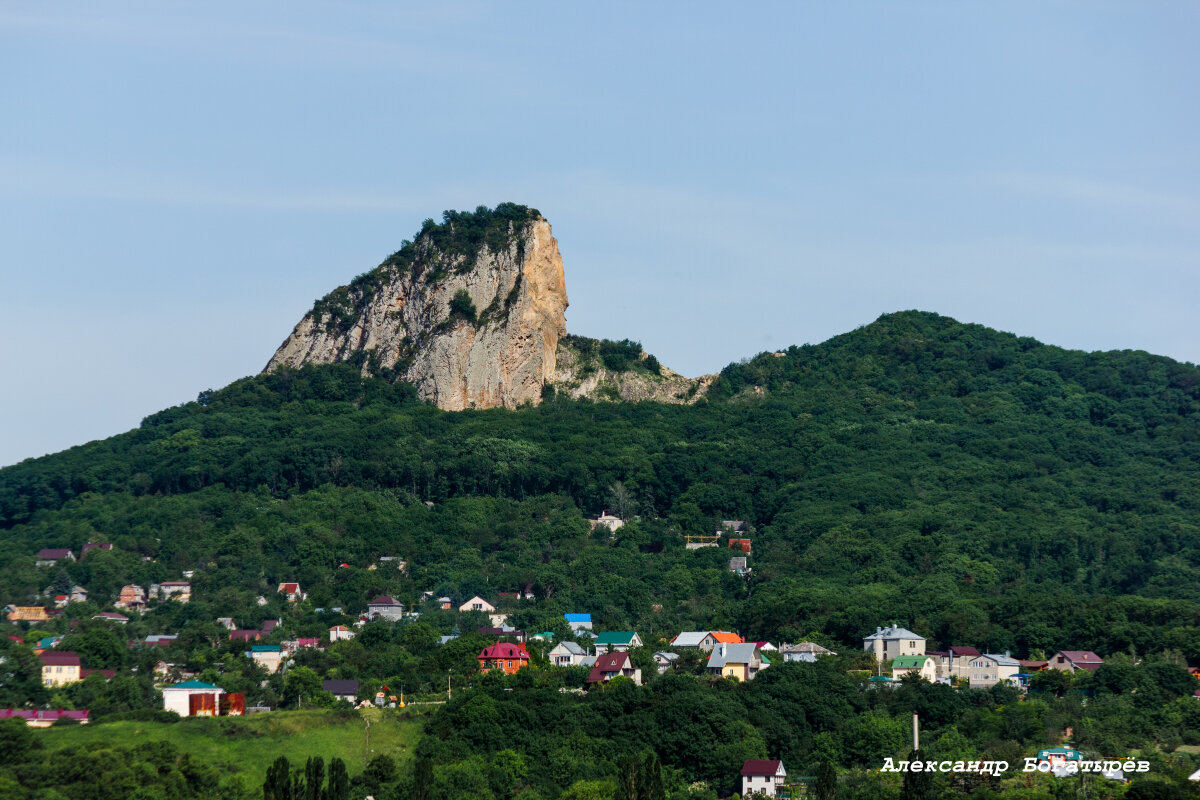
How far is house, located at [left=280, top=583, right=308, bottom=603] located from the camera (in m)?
92.2

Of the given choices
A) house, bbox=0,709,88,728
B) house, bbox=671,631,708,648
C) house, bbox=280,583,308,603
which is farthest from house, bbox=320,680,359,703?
house, bbox=280,583,308,603

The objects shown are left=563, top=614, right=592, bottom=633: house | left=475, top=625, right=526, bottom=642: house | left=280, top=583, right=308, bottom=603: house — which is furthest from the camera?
left=280, top=583, right=308, bottom=603: house

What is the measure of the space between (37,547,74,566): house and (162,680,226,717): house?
27.0 m

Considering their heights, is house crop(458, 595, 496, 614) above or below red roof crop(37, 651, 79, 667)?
above

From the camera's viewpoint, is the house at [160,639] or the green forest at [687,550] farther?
the house at [160,639]

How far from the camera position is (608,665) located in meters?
77.4

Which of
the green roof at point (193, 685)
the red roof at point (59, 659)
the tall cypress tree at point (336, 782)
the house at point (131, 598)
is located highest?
the house at point (131, 598)

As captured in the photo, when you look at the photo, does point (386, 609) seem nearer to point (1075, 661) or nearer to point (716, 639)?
point (716, 639)

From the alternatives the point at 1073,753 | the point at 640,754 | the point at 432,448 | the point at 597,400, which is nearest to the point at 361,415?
the point at 432,448

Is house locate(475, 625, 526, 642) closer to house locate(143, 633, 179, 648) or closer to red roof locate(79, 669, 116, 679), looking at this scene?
house locate(143, 633, 179, 648)

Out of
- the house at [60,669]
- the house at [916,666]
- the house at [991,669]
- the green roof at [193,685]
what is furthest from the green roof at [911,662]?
the house at [60,669]

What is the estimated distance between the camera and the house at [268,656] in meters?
79.2

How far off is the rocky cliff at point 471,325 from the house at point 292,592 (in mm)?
30301

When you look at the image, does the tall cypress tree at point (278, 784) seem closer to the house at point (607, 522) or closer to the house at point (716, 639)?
the house at point (716, 639)
